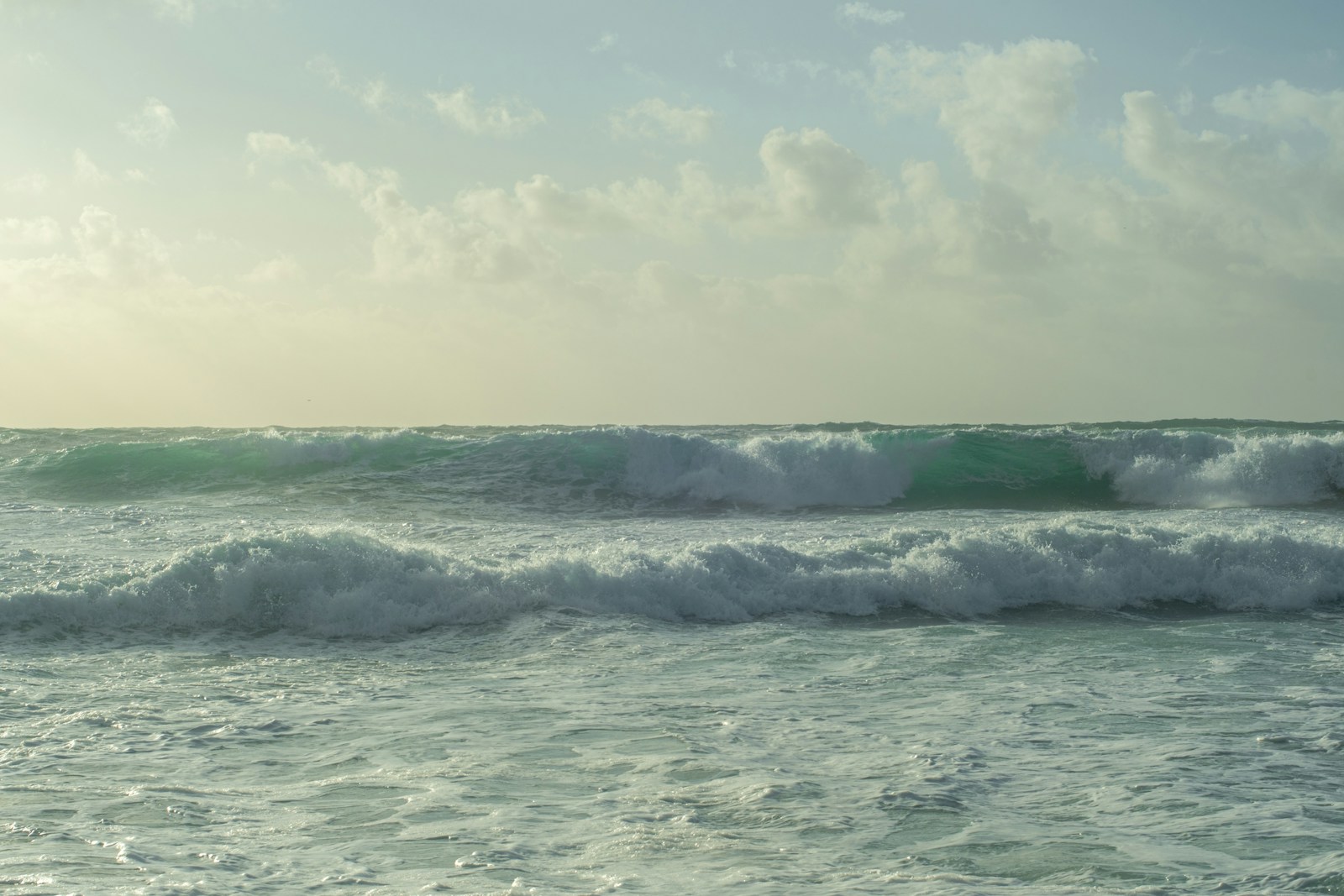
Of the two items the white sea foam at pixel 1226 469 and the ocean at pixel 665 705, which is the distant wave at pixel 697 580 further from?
the white sea foam at pixel 1226 469

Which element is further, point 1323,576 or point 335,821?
point 1323,576

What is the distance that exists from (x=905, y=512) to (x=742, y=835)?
16.1 m

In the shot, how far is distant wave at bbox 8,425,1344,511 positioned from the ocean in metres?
3.58

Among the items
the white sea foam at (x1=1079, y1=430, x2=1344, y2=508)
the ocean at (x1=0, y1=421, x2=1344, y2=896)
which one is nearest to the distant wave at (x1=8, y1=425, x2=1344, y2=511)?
the white sea foam at (x1=1079, y1=430, x2=1344, y2=508)

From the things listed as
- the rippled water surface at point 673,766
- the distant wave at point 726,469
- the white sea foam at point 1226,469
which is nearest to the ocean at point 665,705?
the rippled water surface at point 673,766

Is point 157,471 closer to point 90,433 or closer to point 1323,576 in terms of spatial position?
point 90,433

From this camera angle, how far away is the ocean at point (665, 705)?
4.25 metres

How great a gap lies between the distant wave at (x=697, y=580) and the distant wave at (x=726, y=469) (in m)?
8.55

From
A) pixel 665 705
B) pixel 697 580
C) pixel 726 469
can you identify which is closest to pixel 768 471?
pixel 726 469

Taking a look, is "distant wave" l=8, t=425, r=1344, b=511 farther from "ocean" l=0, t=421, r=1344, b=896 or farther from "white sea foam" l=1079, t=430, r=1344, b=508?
"ocean" l=0, t=421, r=1344, b=896

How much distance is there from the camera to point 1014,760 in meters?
5.56

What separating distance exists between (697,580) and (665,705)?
3995 mm

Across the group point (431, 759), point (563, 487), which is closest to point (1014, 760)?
point (431, 759)

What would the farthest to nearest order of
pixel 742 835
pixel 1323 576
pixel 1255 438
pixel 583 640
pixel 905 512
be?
pixel 1255 438
pixel 905 512
pixel 1323 576
pixel 583 640
pixel 742 835
